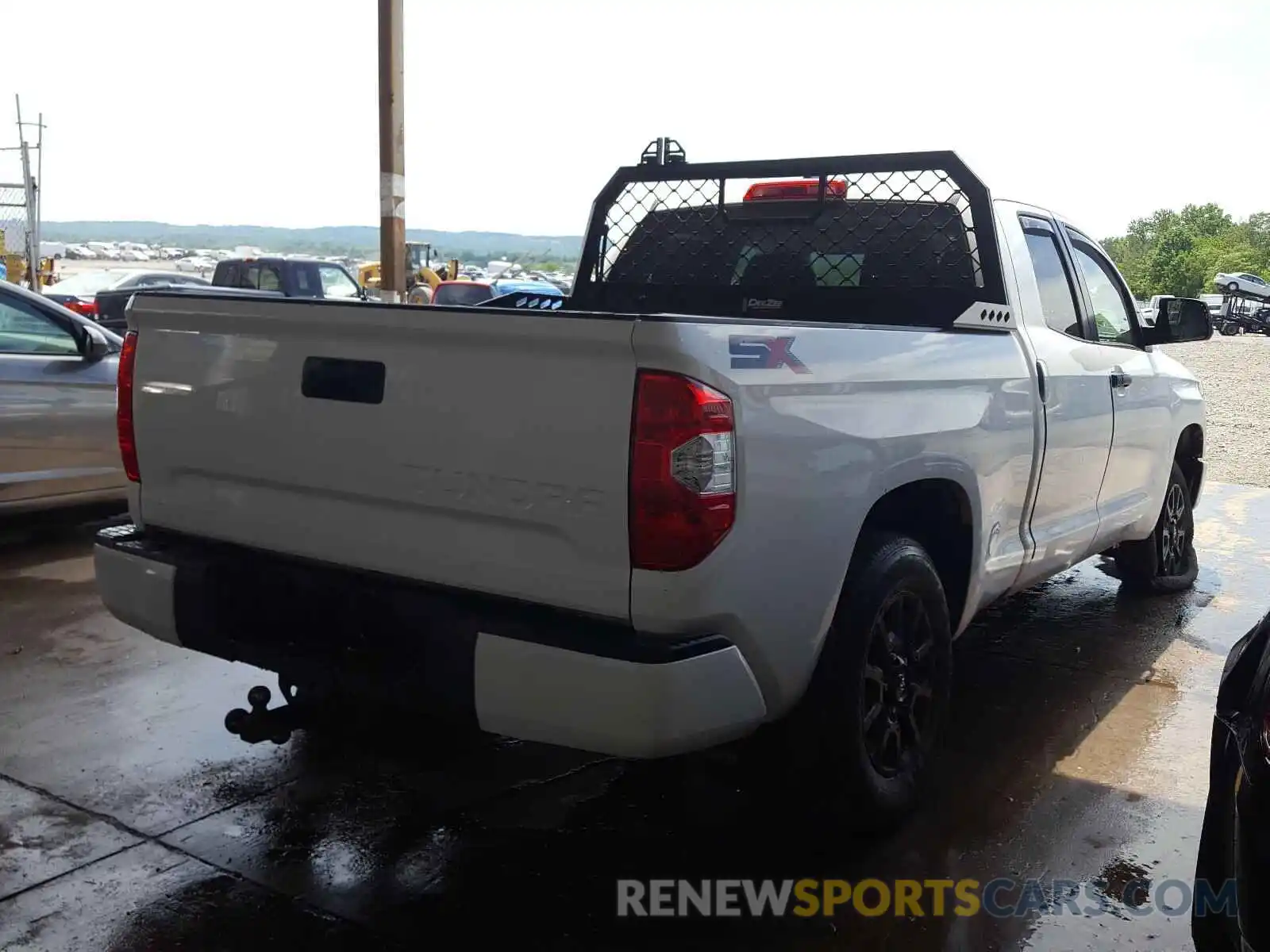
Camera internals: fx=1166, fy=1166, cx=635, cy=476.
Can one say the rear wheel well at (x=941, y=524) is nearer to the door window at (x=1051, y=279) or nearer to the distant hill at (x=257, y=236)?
the door window at (x=1051, y=279)

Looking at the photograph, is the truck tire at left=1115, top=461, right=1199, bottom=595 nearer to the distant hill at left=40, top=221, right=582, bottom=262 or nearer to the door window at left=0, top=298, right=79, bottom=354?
the door window at left=0, top=298, right=79, bottom=354

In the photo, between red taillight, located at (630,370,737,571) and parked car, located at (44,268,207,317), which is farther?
parked car, located at (44,268,207,317)

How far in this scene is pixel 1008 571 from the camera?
397cm

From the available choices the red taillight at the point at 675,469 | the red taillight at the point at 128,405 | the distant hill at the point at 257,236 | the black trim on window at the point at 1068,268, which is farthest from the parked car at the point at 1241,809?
the distant hill at the point at 257,236

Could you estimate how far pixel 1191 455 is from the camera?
6.22 m

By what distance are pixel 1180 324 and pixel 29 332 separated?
5.85m

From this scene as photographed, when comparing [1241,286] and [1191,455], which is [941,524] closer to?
[1191,455]

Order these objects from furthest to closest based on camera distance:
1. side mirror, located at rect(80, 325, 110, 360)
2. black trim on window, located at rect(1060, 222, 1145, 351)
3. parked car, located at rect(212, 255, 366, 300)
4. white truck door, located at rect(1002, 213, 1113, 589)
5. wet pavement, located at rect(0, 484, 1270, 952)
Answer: parked car, located at rect(212, 255, 366, 300), side mirror, located at rect(80, 325, 110, 360), black trim on window, located at rect(1060, 222, 1145, 351), white truck door, located at rect(1002, 213, 1113, 589), wet pavement, located at rect(0, 484, 1270, 952)

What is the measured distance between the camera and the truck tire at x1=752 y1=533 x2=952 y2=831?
2.98 metres

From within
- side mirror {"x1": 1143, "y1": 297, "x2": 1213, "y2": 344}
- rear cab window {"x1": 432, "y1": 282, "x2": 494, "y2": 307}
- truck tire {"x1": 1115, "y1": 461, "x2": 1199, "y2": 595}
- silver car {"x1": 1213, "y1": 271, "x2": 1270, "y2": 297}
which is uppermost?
silver car {"x1": 1213, "y1": 271, "x2": 1270, "y2": 297}

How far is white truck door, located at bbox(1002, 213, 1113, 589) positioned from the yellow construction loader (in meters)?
17.1

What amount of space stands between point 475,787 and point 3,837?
1.30 metres

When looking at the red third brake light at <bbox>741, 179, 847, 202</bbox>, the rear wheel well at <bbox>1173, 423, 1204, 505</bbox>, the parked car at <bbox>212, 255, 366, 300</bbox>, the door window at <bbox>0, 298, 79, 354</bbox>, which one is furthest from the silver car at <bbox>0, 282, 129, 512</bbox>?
the parked car at <bbox>212, 255, 366, 300</bbox>

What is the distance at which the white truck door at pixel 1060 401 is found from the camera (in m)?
4.13
